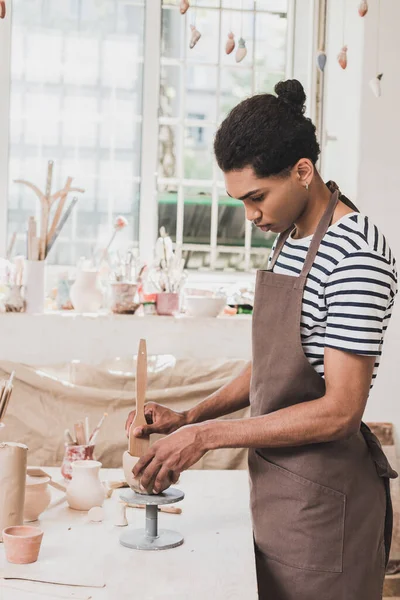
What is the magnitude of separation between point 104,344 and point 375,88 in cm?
171

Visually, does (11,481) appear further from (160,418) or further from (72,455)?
(72,455)

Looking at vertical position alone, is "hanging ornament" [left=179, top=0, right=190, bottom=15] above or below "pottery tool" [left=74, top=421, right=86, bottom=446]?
Result: above

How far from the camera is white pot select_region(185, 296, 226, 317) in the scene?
3.64 meters

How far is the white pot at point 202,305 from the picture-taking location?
3.64m

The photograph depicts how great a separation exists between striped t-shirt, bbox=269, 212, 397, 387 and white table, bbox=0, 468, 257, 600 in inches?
16.5

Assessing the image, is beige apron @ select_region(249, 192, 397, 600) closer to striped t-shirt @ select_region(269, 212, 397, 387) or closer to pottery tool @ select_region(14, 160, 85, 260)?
striped t-shirt @ select_region(269, 212, 397, 387)

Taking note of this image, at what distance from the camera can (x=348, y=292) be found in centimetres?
147

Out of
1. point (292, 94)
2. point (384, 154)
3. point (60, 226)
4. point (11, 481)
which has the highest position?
point (384, 154)

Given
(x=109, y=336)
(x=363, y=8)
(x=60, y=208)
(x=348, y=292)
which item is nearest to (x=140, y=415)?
(x=348, y=292)

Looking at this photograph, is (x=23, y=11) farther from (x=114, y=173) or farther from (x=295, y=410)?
(x=295, y=410)

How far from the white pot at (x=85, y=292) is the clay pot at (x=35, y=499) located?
1.95 metres

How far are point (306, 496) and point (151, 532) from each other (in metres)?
0.32

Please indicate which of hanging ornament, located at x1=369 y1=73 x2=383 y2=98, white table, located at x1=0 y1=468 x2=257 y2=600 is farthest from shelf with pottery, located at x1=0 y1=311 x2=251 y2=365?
white table, located at x1=0 y1=468 x2=257 y2=600

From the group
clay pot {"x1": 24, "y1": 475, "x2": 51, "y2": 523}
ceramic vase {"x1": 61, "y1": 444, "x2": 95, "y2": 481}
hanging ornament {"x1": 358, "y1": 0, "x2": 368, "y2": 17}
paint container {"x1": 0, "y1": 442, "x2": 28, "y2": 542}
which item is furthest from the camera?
hanging ornament {"x1": 358, "y1": 0, "x2": 368, "y2": 17}
